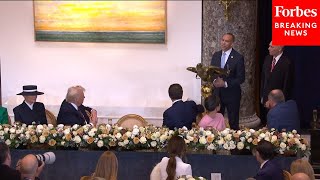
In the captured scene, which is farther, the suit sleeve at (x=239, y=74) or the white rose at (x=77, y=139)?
the suit sleeve at (x=239, y=74)

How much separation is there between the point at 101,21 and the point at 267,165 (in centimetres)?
620

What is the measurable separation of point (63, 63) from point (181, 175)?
6.28 meters

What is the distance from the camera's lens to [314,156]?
31.4 feet

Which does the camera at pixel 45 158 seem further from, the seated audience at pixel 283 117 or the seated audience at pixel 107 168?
the seated audience at pixel 283 117

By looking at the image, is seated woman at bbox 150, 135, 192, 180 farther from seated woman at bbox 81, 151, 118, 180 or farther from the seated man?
the seated man

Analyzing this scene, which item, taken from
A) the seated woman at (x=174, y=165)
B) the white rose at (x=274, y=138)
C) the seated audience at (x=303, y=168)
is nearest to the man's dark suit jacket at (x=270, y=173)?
the seated audience at (x=303, y=168)

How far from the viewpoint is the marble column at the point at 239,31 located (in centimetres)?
1143

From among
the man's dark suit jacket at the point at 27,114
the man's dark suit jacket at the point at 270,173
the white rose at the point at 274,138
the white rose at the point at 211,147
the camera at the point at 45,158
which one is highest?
the man's dark suit jacket at the point at 27,114

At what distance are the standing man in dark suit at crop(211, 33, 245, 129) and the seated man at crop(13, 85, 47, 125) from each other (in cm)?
273

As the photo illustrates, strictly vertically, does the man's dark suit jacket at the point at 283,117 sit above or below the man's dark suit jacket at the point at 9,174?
above

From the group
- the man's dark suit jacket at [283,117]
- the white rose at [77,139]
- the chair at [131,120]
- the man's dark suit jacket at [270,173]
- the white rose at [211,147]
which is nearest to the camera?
the man's dark suit jacket at [270,173]

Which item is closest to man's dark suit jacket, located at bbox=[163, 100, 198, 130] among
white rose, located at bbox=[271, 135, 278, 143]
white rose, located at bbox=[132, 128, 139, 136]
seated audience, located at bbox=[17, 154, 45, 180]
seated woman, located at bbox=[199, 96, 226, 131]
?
seated woman, located at bbox=[199, 96, 226, 131]

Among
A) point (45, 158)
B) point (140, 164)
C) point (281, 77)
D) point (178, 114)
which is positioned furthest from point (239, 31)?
point (45, 158)

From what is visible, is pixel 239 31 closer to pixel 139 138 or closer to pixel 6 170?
pixel 139 138
